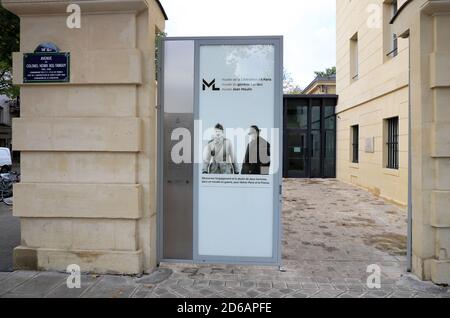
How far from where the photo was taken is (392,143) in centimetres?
1145

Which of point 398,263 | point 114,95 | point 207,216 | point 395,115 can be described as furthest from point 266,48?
point 395,115

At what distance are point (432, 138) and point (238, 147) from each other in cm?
234

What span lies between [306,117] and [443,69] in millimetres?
15298

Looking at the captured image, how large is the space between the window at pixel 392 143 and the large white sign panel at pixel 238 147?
26.5 feet

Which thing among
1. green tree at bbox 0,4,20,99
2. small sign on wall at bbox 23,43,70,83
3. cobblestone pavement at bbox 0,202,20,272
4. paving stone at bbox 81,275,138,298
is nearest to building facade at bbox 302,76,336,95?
green tree at bbox 0,4,20,99

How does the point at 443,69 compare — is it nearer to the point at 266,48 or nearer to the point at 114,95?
the point at 266,48

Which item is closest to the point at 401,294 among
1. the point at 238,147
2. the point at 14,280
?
the point at 238,147

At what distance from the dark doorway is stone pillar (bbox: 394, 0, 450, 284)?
14718 mm

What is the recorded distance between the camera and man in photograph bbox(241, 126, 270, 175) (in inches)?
182

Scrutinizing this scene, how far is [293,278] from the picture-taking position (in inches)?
176

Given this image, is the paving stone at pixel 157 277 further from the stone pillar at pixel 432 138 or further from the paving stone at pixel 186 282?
the stone pillar at pixel 432 138

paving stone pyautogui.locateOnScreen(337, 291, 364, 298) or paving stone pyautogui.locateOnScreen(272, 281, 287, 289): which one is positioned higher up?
paving stone pyautogui.locateOnScreen(272, 281, 287, 289)

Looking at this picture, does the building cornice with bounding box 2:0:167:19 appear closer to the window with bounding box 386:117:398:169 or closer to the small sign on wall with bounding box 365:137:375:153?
the window with bounding box 386:117:398:169

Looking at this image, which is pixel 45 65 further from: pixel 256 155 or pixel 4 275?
pixel 256 155
